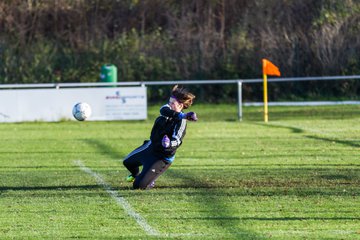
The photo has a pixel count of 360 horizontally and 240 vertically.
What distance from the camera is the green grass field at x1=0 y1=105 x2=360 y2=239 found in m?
8.67

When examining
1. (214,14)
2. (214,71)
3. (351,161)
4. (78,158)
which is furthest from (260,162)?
(214,14)

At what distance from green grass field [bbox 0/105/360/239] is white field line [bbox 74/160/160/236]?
1 centimetres

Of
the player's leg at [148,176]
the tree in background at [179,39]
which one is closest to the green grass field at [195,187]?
the player's leg at [148,176]

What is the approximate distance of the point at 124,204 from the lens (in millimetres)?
10195

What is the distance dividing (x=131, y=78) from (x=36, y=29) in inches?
225

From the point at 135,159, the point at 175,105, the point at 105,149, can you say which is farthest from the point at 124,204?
the point at 105,149

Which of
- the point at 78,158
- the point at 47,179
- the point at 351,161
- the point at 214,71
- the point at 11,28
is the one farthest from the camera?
the point at 11,28

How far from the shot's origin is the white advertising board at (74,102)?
25.0 m

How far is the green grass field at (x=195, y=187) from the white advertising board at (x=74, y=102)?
316 centimetres

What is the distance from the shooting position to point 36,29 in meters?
37.3

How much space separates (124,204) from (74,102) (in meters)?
15.2

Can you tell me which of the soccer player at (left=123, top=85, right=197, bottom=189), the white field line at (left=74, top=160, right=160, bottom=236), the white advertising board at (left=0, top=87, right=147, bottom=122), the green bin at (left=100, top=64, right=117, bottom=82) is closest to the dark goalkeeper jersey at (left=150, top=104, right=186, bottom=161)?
the soccer player at (left=123, top=85, right=197, bottom=189)

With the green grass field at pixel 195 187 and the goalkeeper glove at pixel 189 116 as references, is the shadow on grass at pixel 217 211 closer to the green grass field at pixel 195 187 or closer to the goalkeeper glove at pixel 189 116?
the green grass field at pixel 195 187

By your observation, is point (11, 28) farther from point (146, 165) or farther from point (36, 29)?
point (146, 165)
